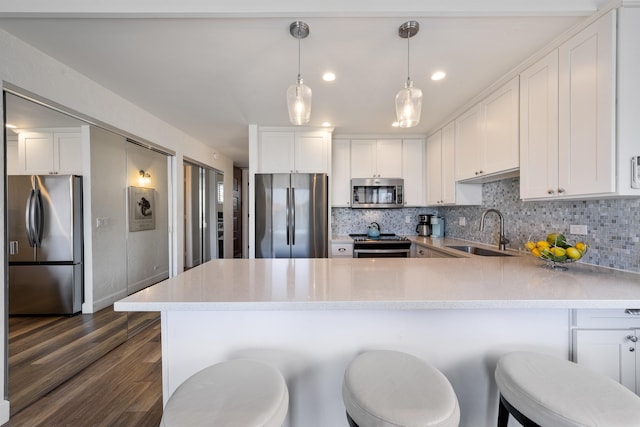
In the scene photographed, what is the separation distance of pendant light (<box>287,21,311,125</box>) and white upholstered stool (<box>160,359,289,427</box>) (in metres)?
1.31

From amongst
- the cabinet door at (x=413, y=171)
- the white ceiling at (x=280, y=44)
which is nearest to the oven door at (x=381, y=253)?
the cabinet door at (x=413, y=171)

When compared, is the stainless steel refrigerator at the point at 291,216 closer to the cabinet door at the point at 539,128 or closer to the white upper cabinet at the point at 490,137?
the white upper cabinet at the point at 490,137

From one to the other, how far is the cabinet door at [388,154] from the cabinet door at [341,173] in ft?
1.42

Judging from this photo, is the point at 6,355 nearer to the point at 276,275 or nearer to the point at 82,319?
the point at 82,319

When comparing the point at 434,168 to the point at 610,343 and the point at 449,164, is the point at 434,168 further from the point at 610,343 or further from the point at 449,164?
the point at 610,343

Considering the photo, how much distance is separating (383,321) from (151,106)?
316cm

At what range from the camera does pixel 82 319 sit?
2307mm

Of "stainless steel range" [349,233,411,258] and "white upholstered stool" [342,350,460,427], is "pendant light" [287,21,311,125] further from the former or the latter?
"stainless steel range" [349,233,411,258]

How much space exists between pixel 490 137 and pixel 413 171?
1465mm

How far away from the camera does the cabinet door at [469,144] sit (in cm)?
261

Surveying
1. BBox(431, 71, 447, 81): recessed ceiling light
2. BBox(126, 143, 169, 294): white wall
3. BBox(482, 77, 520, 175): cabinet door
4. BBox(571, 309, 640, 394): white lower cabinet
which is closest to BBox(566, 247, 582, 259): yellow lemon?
BBox(571, 309, 640, 394): white lower cabinet

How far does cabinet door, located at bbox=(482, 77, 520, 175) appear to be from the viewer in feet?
6.93

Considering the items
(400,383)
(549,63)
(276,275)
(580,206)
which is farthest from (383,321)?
(549,63)

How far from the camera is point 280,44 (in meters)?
1.79
